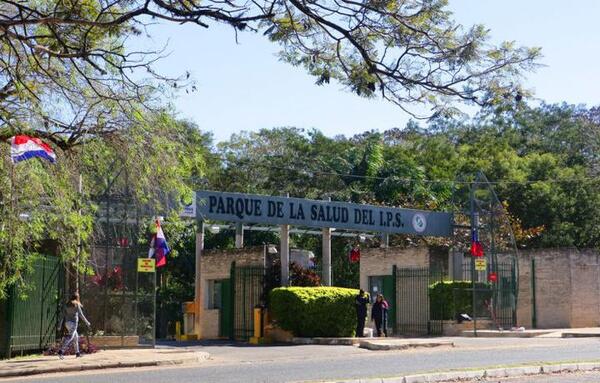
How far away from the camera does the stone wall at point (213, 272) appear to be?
3048 centimetres

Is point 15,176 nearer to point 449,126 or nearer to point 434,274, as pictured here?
point 434,274

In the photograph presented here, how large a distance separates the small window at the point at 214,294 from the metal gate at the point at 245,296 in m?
1.80

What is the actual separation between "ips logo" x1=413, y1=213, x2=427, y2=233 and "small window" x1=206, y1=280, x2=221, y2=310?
285 inches

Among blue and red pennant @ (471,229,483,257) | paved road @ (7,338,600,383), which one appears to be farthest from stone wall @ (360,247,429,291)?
paved road @ (7,338,600,383)

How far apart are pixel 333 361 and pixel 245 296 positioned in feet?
36.7

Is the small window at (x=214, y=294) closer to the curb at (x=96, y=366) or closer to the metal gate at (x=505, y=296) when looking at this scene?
the metal gate at (x=505, y=296)

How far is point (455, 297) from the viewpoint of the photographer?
1255 inches

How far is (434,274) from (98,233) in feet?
44.5

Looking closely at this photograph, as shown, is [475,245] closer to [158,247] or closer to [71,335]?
[158,247]

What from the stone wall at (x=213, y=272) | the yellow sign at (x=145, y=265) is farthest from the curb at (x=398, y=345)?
the stone wall at (x=213, y=272)

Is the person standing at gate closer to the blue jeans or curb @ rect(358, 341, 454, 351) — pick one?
the blue jeans

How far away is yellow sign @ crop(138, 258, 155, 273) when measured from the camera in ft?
79.9

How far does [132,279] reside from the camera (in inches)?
969

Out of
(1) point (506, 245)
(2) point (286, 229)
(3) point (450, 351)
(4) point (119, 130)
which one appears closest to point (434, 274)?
(1) point (506, 245)
